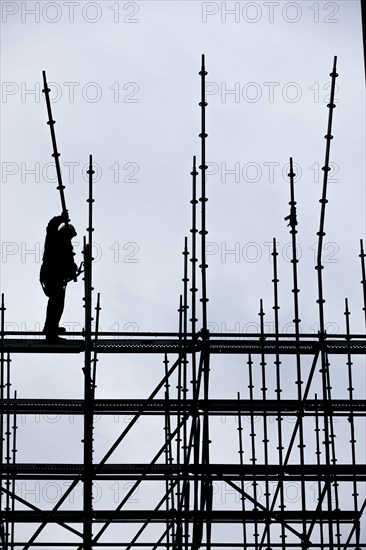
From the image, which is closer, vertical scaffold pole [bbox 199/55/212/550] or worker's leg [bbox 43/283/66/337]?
vertical scaffold pole [bbox 199/55/212/550]

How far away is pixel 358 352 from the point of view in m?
16.7

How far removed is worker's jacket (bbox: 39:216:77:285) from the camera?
16875 mm

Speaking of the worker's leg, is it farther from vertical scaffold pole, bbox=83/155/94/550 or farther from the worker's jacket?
vertical scaffold pole, bbox=83/155/94/550

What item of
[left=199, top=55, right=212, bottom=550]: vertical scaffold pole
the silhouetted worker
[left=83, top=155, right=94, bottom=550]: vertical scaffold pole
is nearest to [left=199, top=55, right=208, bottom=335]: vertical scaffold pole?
[left=199, top=55, right=212, bottom=550]: vertical scaffold pole

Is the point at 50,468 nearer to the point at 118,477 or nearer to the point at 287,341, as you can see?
the point at 118,477

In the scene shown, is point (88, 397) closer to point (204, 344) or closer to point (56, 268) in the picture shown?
point (204, 344)

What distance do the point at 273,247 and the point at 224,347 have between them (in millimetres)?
1827

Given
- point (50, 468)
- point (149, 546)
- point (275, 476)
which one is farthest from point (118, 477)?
point (149, 546)

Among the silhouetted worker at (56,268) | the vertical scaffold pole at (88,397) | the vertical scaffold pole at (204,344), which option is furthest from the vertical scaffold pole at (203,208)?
the silhouetted worker at (56,268)

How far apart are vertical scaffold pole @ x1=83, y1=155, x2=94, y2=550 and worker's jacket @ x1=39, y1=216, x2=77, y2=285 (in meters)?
0.27

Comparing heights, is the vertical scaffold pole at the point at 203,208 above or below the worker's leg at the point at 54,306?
above

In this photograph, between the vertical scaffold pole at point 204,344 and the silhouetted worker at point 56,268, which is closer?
the vertical scaffold pole at point 204,344

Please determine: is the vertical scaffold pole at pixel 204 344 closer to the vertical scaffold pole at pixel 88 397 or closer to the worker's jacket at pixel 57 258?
the vertical scaffold pole at pixel 88 397

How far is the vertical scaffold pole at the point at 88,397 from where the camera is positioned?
1514cm
